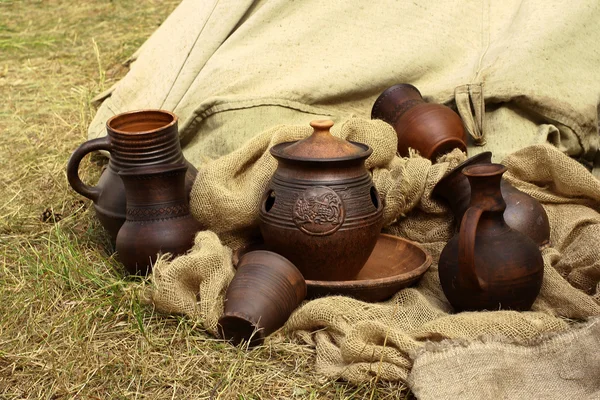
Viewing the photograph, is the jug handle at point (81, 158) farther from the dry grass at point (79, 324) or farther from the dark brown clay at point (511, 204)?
the dark brown clay at point (511, 204)

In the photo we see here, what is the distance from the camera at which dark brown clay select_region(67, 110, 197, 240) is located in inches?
109

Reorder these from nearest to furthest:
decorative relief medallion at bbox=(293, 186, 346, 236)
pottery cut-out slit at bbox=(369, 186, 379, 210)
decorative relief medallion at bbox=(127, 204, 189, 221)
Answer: decorative relief medallion at bbox=(293, 186, 346, 236) < pottery cut-out slit at bbox=(369, 186, 379, 210) < decorative relief medallion at bbox=(127, 204, 189, 221)

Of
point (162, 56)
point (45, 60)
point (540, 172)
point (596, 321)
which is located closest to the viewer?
point (596, 321)

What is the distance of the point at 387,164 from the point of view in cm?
314

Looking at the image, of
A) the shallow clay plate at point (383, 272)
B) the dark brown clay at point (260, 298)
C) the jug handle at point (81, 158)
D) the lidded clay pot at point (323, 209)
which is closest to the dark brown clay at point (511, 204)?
the shallow clay plate at point (383, 272)

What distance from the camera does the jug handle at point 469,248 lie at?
2354 millimetres

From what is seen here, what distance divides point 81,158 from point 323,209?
0.93 meters

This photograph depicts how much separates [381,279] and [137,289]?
814 mm

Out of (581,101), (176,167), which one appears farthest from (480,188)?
(581,101)

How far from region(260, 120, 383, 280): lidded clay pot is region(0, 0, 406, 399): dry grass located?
32cm

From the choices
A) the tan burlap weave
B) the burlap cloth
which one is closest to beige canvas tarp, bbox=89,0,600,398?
the burlap cloth

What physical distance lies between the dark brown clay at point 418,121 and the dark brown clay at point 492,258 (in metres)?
0.76

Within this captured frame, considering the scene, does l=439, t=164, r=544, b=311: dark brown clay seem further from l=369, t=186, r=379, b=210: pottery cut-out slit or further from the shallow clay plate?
l=369, t=186, r=379, b=210: pottery cut-out slit

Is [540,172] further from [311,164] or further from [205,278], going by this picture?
[205,278]
